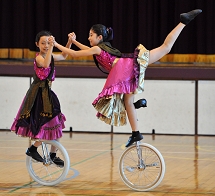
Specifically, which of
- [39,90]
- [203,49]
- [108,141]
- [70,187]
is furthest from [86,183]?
[203,49]

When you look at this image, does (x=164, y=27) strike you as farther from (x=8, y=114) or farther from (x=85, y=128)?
(x=8, y=114)

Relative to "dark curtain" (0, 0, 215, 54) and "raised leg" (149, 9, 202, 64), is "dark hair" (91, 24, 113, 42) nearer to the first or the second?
"raised leg" (149, 9, 202, 64)

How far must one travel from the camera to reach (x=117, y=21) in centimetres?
1027

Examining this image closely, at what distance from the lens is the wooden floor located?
485 cm

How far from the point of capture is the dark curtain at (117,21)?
32.8ft

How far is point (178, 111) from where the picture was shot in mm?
8602

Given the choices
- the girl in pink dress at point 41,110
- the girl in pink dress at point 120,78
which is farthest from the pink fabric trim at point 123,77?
the girl in pink dress at point 41,110

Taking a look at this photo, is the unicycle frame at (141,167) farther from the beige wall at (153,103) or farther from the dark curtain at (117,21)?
the dark curtain at (117,21)

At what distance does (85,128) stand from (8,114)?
121 centimetres

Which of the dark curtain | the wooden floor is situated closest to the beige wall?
the wooden floor

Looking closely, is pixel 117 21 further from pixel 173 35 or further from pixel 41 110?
pixel 173 35

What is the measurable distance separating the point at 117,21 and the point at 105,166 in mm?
4704

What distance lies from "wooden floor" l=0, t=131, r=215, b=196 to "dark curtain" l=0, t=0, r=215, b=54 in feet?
7.19

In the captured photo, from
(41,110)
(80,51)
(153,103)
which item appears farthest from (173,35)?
(153,103)
